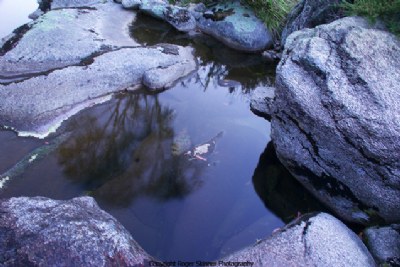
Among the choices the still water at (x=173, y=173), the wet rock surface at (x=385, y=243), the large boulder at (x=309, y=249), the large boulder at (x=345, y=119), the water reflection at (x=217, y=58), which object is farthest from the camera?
the water reflection at (x=217, y=58)

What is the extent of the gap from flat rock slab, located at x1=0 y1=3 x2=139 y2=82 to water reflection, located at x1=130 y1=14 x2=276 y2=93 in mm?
612

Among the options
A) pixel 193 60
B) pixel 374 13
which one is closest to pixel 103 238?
pixel 374 13

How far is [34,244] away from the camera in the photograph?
2803 millimetres

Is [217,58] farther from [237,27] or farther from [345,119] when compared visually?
[345,119]

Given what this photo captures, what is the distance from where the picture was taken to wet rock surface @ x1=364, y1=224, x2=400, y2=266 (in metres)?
3.46

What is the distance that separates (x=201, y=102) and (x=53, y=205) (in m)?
3.59

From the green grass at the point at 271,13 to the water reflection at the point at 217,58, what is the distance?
34.1 inches

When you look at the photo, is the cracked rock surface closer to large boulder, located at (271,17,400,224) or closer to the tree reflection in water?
the tree reflection in water

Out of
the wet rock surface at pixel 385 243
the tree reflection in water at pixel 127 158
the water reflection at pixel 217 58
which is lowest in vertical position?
the water reflection at pixel 217 58

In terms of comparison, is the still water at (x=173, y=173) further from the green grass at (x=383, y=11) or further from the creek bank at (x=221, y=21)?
the creek bank at (x=221, y=21)

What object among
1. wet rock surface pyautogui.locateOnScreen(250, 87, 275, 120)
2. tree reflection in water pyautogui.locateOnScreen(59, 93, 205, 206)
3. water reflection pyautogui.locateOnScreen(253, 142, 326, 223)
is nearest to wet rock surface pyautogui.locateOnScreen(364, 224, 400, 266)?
water reflection pyautogui.locateOnScreen(253, 142, 326, 223)

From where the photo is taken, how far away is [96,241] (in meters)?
2.94

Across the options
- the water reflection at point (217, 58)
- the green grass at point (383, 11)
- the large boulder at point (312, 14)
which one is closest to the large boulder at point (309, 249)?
the green grass at point (383, 11)

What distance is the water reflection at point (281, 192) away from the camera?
15.0ft
